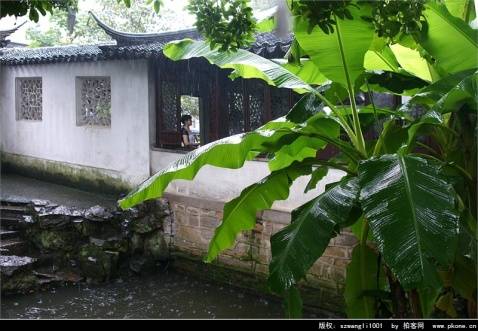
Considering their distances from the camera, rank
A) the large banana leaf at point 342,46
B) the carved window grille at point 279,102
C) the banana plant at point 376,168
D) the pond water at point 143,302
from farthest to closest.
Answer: the carved window grille at point 279,102 < the pond water at point 143,302 < the large banana leaf at point 342,46 < the banana plant at point 376,168

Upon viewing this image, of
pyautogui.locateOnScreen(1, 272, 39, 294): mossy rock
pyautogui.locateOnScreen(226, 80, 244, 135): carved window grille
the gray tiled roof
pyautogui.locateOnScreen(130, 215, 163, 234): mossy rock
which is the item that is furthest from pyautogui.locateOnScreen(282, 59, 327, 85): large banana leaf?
pyautogui.locateOnScreen(1, 272, 39, 294): mossy rock

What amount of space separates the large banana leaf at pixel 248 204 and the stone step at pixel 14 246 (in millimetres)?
4560

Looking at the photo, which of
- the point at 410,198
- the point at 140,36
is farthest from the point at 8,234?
the point at 410,198

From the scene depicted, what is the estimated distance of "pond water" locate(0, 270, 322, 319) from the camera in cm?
525

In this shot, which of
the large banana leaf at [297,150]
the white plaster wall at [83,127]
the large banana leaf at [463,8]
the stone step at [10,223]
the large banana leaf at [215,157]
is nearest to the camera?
the large banana leaf at [215,157]

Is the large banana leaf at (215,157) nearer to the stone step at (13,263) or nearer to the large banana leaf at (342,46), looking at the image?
the large banana leaf at (342,46)

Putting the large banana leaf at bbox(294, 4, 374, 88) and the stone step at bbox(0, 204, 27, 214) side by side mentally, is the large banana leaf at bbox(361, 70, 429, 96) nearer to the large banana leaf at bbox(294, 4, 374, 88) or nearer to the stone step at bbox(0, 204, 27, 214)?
the large banana leaf at bbox(294, 4, 374, 88)

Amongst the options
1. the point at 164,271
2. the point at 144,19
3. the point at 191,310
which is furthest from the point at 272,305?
the point at 144,19

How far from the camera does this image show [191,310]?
538 centimetres

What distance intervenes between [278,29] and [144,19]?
9.46 metres

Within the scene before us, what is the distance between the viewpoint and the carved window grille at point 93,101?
24.8ft

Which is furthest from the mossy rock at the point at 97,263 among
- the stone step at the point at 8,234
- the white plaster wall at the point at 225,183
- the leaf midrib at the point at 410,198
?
the leaf midrib at the point at 410,198

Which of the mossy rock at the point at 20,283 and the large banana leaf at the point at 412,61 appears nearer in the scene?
the large banana leaf at the point at 412,61

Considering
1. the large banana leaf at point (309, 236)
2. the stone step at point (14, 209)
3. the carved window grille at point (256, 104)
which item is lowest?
the stone step at point (14, 209)
